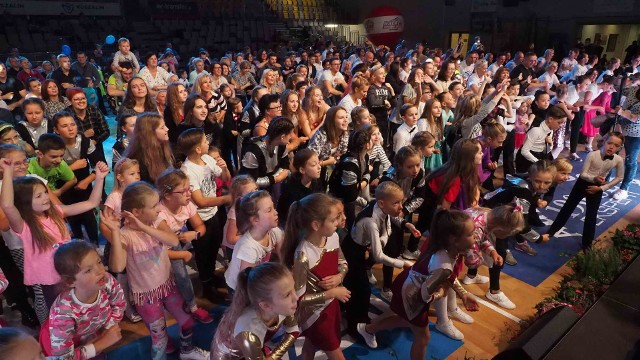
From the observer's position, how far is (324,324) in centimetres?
238

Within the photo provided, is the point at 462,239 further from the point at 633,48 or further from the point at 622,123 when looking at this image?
the point at 633,48

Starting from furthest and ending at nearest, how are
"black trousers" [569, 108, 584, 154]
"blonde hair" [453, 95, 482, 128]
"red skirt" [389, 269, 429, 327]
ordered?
"black trousers" [569, 108, 584, 154]
"blonde hair" [453, 95, 482, 128]
"red skirt" [389, 269, 429, 327]

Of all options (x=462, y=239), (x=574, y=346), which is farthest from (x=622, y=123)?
(x=574, y=346)

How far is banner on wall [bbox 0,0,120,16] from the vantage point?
15.4m

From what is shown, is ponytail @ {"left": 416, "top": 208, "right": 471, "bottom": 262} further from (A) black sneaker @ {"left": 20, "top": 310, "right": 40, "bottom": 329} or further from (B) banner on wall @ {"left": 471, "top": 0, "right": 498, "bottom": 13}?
(B) banner on wall @ {"left": 471, "top": 0, "right": 498, "bottom": 13}

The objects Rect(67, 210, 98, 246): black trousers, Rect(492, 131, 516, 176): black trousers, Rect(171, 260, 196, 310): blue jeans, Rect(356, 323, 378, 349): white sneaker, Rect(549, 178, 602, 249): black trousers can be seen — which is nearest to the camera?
Rect(171, 260, 196, 310): blue jeans

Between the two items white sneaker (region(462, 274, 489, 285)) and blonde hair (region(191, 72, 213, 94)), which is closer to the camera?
white sneaker (region(462, 274, 489, 285))

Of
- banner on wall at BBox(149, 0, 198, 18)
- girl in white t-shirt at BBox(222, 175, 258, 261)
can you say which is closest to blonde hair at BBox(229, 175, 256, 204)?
girl in white t-shirt at BBox(222, 175, 258, 261)

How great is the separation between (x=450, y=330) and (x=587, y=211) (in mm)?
2291

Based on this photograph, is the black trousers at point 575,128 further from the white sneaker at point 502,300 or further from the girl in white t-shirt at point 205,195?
the girl in white t-shirt at point 205,195

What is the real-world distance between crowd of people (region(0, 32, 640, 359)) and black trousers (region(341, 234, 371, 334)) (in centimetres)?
1

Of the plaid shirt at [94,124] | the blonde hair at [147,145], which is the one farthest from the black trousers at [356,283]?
the plaid shirt at [94,124]

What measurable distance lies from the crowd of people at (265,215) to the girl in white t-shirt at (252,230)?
12 mm

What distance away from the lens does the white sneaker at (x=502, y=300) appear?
11.6 ft
